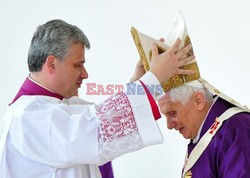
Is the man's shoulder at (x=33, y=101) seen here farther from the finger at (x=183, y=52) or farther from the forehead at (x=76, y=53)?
the finger at (x=183, y=52)

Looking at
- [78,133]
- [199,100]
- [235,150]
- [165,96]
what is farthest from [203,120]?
[78,133]

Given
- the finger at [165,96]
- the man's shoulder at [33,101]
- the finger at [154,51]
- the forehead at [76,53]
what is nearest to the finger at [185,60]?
the finger at [154,51]

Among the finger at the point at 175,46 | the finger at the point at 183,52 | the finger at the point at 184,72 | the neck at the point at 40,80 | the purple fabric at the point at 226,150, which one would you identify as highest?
the finger at the point at 175,46

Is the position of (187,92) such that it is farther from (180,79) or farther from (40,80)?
(40,80)

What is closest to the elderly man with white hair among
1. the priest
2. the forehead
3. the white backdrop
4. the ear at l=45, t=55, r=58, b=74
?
the priest

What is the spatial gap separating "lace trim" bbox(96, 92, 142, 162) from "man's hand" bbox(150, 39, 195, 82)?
0.20m

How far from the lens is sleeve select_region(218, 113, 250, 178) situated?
5.25 ft

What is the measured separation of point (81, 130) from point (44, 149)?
0.19 meters

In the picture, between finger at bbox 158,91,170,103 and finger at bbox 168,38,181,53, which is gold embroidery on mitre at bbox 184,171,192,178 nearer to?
finger at bbox 158,91,170,103

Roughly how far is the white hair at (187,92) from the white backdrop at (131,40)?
3.54ft

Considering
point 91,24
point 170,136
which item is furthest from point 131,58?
point 170,136

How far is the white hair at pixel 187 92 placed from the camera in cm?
188

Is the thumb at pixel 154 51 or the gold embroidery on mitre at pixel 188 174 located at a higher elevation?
the thumb at pixel 154 51

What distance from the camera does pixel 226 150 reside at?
5.48 feet
